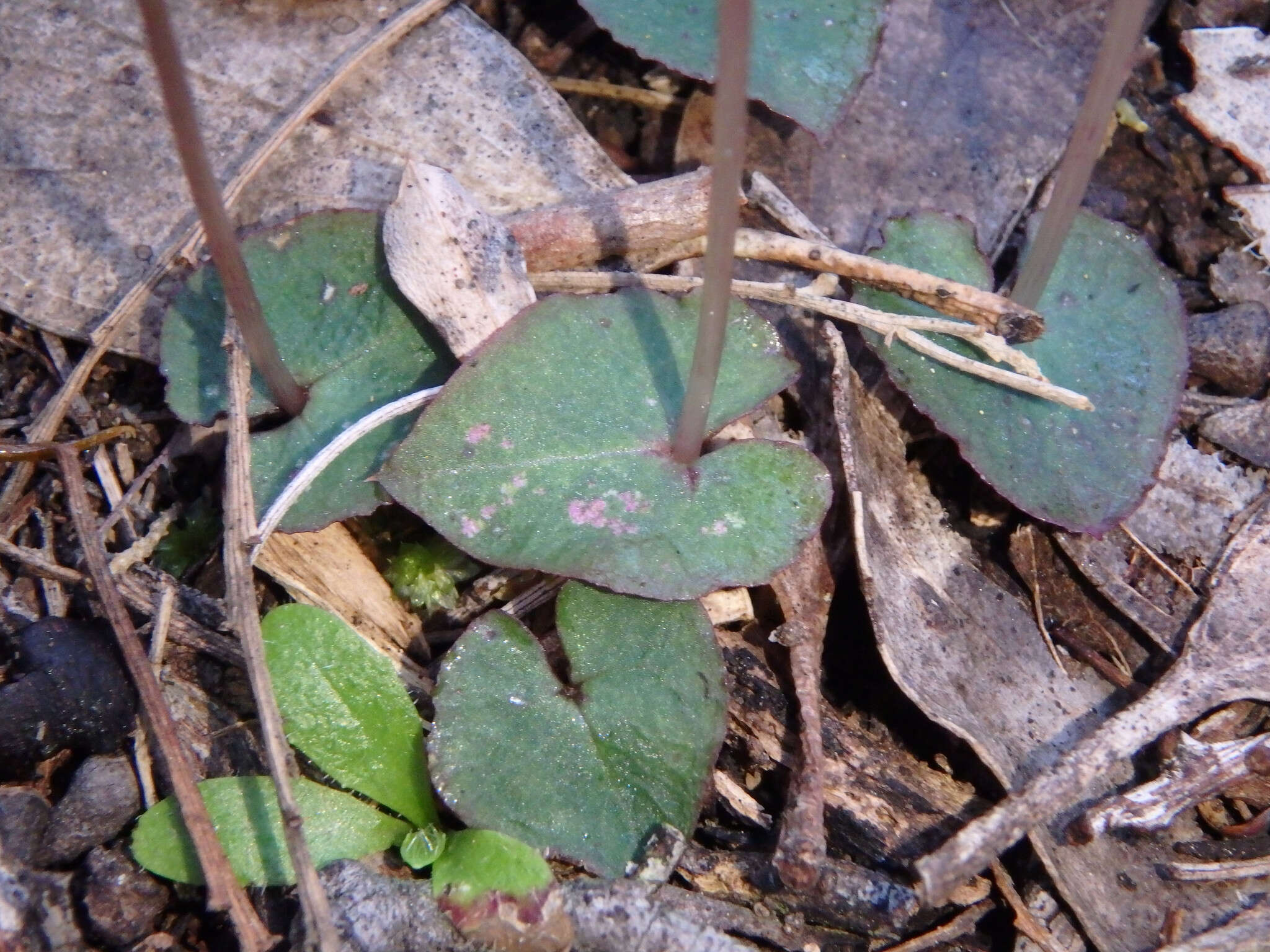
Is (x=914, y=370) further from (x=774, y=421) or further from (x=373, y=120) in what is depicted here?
(x=373, y=120)

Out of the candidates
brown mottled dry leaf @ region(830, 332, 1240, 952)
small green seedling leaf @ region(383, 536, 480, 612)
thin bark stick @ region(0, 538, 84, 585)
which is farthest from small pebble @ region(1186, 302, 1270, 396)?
thin bark stick @ region(0, 538, 84, 585)

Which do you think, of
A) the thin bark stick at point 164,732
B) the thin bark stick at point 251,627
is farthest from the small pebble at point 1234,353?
the thin bark stick at point 164,732

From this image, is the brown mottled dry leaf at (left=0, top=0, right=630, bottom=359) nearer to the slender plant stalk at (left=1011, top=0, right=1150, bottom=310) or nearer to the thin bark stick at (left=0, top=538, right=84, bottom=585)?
the thin bark stick at (left=0, top=538, right=84, bottom=585)

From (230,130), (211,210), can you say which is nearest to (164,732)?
(211,210)

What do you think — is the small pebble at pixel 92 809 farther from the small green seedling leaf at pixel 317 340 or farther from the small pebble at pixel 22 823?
the small green seedling leaf at pixel 317 340

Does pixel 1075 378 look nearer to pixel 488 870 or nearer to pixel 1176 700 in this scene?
pixel 1176 700

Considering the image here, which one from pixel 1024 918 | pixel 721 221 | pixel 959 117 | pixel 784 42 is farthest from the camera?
pixel 959 117

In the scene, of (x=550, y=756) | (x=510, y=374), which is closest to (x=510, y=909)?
(x=550, y=756)
